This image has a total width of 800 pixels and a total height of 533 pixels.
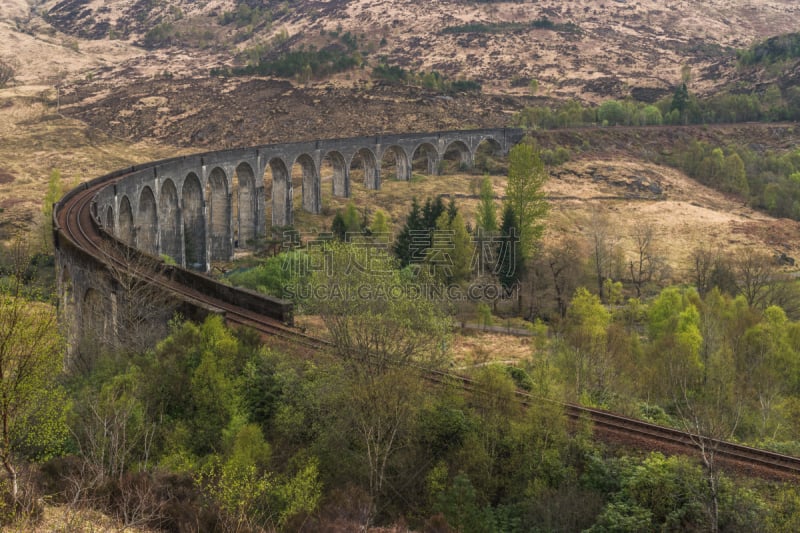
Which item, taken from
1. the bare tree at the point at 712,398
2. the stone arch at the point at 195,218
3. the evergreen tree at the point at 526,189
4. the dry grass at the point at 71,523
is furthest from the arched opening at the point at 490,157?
the dry grass at the point at 71,523

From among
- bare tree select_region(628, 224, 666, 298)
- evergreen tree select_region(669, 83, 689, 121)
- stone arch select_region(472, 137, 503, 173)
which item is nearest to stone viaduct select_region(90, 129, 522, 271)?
stone arch select_region(472, 137, 503, 173)

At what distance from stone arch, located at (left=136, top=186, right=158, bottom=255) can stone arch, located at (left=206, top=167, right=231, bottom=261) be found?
401 inches

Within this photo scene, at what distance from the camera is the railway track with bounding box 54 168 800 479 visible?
18.1 meters

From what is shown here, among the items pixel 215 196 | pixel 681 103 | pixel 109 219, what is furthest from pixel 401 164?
pixel 109 219

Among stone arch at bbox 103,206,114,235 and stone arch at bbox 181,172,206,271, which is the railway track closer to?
stone arch at bbox 103,206,114,235

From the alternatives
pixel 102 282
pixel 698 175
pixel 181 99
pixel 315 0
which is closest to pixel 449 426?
pixel 102 282

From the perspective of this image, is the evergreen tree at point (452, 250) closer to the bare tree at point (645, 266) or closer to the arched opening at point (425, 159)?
the bare tree at point (645, 266)

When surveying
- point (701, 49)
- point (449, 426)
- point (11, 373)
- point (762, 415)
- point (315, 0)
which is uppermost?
point (315, 0)

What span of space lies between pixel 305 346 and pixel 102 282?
10074mm

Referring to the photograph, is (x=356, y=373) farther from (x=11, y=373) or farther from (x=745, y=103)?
(x=745, y=103)

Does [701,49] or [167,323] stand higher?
[701,49]

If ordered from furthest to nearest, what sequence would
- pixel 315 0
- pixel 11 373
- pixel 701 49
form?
pixel 315 0 < pixel 701 49 < pixel 11 373

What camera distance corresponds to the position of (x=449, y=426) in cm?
1902

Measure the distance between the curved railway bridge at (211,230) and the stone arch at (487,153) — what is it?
779 millimetres
